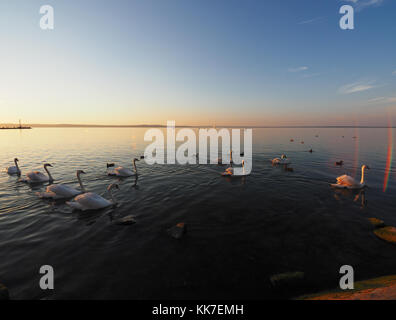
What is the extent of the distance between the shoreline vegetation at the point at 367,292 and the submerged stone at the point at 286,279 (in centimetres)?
46

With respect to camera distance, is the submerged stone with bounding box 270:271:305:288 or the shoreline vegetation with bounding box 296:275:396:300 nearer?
the shoreline vegetation with bounding box 296:275:396:300

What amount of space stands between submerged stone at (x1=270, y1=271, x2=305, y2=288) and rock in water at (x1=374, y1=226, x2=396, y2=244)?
5.43 meters

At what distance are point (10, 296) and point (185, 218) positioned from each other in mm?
6821

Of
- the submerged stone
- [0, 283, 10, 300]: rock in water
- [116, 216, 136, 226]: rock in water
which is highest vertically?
[116, 216, 136, 226]: rock in water

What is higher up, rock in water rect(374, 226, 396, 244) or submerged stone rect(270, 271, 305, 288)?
rock in water rect(374, 226, 396, 244)

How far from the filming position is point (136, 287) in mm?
5367

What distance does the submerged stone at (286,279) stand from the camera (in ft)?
17.8

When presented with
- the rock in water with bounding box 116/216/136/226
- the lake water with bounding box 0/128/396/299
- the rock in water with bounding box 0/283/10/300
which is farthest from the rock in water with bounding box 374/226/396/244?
the rock in water with bounding box 0/283/10/300

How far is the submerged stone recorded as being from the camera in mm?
5430

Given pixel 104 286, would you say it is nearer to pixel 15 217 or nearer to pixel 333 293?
pixel 333 293

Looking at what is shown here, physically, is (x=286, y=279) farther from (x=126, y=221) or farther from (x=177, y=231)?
(x=126, y=221)

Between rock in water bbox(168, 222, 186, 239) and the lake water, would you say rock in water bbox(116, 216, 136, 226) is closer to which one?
the lake water

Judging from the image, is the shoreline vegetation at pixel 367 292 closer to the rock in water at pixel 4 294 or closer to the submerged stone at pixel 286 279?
the submerged stone at pixel 286 279

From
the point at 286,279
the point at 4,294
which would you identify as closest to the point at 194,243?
the point at 286,279
